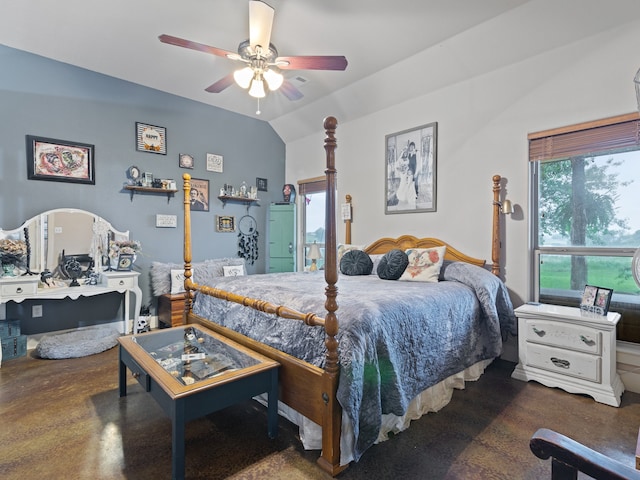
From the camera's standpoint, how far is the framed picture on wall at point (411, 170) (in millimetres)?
3855

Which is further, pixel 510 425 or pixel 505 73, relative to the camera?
pixel 505 73

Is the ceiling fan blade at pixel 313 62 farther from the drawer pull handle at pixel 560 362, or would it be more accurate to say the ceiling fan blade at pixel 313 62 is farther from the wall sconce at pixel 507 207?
the drawer pull handle at pixel 560 362

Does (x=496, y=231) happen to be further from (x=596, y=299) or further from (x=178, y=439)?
(x=178, y=439)

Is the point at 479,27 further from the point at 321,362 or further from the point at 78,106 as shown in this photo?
the point at 78,106

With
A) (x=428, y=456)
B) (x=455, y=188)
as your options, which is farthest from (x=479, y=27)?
(x=428, y=456)

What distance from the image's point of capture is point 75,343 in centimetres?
343

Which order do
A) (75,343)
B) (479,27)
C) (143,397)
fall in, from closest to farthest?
(143,397) → (479,27) → (75,343)

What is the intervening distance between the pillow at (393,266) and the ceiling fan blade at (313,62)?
1.78 metres

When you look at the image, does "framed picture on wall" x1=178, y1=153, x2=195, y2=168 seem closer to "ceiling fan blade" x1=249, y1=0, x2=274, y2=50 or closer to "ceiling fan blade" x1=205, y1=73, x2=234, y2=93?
"ceiling fan blade" x1=205, y1=73, x2=234, y2=93

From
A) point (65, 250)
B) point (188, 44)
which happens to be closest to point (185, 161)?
point (65, 250)

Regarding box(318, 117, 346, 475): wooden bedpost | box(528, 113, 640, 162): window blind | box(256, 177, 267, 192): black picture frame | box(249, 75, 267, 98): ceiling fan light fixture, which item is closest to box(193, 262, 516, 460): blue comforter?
box(318, 117, 346, 475): wooden bedpost

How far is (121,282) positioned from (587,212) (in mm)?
4741

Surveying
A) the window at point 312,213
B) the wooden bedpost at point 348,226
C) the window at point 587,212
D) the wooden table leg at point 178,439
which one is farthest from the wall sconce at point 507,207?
the wooden table leg at point 178,439

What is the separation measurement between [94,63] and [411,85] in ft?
11.9
